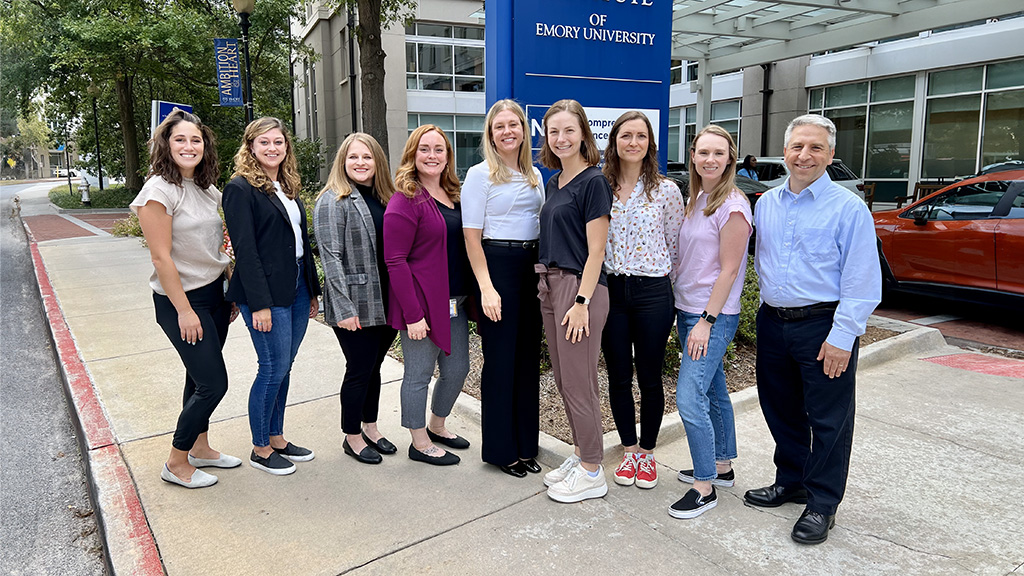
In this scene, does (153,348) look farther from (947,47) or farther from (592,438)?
(947,47)

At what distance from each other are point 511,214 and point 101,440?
120 inches

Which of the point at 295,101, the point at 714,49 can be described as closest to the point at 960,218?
the point at 714,49

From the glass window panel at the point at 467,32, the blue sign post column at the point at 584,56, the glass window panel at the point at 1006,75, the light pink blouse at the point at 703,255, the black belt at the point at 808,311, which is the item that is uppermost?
the glass window panel at the point at 467,32

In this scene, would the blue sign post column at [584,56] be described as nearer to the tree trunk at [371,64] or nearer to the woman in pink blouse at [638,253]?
the woman in pink blouse at [638,253]

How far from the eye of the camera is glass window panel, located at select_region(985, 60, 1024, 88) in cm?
1595

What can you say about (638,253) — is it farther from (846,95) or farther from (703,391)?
(846,95)

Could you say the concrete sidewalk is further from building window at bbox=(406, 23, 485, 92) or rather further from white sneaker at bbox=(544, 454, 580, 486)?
building window at bbox=(406, 23, 485, 92)

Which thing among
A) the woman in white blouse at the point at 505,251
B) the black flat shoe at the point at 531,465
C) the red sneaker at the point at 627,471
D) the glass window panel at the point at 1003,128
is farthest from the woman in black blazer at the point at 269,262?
the glass window panel at the point at 1003,128

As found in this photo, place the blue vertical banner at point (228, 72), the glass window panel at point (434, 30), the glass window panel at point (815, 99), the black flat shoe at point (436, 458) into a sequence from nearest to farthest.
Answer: the black flat shoe at point (436, 458) → the blue vertical banner at point (228, 72) → the glass window panel at point (815, 99) → the glass window panel at point (434, 30)

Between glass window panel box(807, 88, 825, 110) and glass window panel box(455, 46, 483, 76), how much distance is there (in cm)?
1071

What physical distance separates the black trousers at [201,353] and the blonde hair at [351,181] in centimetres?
79

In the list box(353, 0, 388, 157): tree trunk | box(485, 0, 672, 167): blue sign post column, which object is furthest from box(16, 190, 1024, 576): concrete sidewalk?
box(353, 0, 388, 157): tree trunk

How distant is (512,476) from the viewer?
3.83 m

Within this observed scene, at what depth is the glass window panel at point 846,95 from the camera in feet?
65.2
